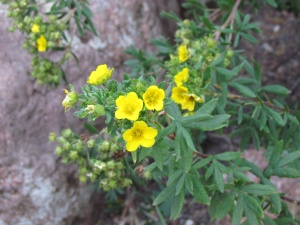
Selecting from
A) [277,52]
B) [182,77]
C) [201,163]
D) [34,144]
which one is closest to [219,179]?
[201,163]

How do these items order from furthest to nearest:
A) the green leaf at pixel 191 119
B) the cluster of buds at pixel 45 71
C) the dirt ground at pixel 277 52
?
the dirt ground at pixel 277 52 → the cluster of buds at pixel 45 71 → the green leaf at pixel 191 119

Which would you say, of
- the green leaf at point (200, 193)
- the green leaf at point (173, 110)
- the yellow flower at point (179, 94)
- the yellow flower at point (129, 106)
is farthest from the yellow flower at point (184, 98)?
the yellow flower at point (129, 106)

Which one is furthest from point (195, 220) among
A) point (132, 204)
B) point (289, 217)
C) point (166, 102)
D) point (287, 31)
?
point (287, 31)

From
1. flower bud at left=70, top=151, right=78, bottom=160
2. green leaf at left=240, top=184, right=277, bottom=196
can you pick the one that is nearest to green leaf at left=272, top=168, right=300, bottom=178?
green leaf at left=240, top=184, right=277, bottom=196

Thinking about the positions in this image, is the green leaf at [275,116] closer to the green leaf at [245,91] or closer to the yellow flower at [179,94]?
the green leaf at [245,91]

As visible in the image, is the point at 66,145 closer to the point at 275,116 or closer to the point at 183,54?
the point at 183,54

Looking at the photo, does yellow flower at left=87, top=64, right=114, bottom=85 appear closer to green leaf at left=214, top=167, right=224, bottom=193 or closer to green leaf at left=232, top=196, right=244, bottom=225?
green leaf at left=214, top=167, right=224, bottom=193

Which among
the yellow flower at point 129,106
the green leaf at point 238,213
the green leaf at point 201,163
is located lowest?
the green leaf at point 238,213

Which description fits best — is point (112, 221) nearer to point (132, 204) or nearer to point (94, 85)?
point (132, 204)
